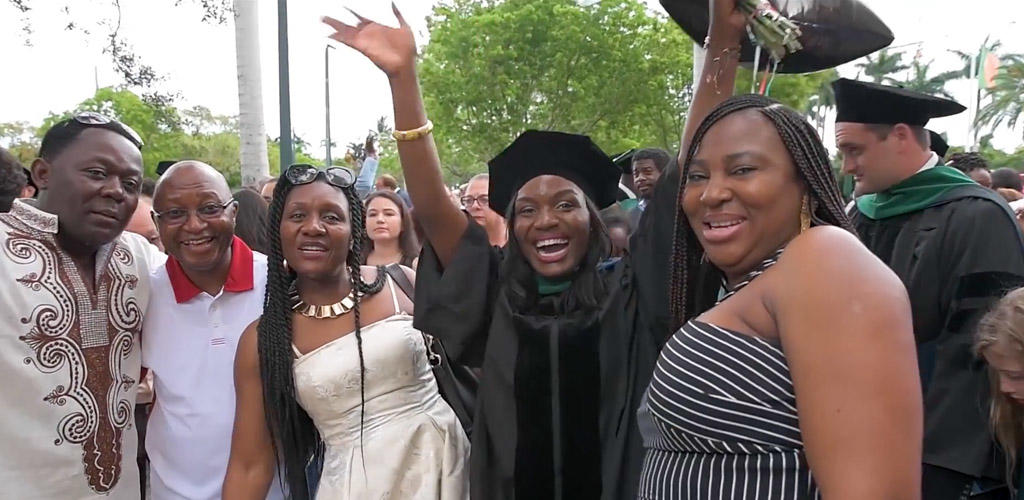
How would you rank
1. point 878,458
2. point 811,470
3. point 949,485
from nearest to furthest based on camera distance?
point 878,458
point 811,470
point 949,485

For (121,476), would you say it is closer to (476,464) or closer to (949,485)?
(476,464)

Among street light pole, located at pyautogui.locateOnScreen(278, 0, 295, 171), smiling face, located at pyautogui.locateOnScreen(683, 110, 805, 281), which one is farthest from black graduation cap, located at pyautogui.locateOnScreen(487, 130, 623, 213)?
street light pole, located at pyautogui.locateOnScreen(278, 0, 295, 171)

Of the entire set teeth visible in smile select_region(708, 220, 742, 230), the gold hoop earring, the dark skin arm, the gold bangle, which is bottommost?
the dark skin arm

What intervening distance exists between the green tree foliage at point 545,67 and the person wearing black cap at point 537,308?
58.6 ft

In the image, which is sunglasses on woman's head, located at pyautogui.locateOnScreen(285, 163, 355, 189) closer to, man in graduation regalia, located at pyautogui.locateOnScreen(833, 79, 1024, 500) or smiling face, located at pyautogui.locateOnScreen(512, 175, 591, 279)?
smiling face, located at pyautogui.locateOnScreen(512, 175, 591, 279)

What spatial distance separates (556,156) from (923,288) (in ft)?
6.13

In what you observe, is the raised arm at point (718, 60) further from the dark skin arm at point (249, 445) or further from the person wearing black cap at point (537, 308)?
the dark skin arm at point (249, 445)

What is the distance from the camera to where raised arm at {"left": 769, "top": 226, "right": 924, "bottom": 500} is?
140 cm

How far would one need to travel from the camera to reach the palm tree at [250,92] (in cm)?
916

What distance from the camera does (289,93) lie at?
28.6 ft

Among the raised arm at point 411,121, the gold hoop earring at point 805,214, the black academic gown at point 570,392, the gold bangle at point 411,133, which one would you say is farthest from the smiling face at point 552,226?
the gold hoop earring at point 805,214

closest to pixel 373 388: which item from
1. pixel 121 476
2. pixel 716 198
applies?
pixel 121 476

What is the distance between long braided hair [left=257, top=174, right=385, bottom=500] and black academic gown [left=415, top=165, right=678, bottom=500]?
1.53 ft

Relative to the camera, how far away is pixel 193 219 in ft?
9.38
